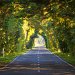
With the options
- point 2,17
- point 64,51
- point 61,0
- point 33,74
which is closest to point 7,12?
point 2,17

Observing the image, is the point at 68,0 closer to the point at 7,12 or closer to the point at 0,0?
the point at 0,0

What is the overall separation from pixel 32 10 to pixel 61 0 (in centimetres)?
893

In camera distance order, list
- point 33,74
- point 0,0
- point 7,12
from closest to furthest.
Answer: point 33,74, point 0,0, point 7,12

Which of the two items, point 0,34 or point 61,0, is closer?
point 61,0

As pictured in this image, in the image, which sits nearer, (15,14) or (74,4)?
(74,4)

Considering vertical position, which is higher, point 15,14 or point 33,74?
point 15,14

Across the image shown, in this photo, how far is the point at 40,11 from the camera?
41.0 m

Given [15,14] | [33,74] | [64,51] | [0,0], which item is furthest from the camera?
[64,51]

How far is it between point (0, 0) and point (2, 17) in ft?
37.3

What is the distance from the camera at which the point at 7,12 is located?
40.2m

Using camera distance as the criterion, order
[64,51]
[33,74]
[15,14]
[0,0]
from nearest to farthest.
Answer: [33,74], [0,0], [15,14], [64,51]

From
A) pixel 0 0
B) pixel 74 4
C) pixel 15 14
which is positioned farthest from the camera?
pixel 15 14

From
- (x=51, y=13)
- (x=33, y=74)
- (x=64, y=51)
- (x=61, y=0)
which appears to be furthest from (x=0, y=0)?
(x=64, y=51)

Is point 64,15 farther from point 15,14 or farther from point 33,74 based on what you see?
point 33,74
